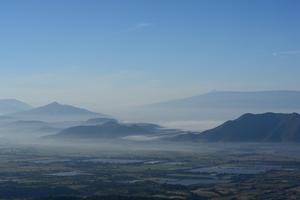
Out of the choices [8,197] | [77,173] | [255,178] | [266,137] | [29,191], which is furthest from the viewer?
[266,137]

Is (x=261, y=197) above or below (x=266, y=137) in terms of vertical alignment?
below

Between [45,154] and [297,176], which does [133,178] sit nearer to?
[297,176]

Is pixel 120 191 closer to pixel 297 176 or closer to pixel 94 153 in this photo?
pixel 297 176

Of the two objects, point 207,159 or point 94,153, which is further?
point 94,153

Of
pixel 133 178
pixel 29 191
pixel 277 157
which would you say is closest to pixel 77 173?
pixel 133 178

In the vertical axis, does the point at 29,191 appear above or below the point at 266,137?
below

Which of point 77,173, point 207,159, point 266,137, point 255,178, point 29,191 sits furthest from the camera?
point 266,137

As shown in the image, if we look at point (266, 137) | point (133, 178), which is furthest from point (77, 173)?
point (266, 137)

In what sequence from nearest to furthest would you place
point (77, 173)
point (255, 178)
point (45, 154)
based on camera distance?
point (255, 178) < point (77, 173) < point (45, 154)

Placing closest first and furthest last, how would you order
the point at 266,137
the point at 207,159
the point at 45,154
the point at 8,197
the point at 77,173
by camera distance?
1. the point at 8,197
2. the point at 77,173
3. the point at 207,159
4. the point at 45,154
5. the point at 266,137
